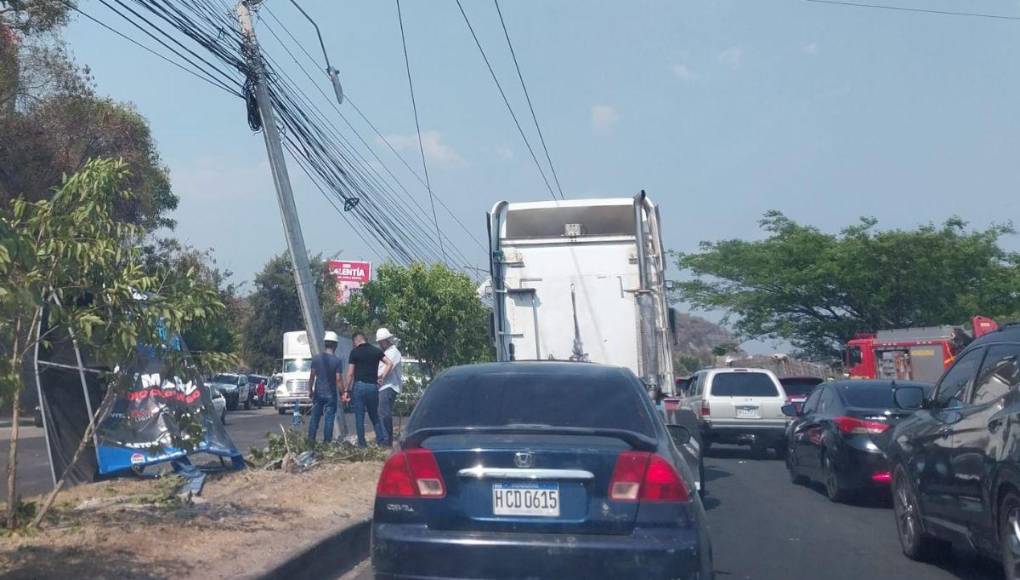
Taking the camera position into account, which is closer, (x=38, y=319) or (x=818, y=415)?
(x=38, y=319)

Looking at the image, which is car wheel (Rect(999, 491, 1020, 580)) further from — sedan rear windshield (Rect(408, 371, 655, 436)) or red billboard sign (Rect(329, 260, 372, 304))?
red billboard sign (Rect(329, 260, 372, 304))

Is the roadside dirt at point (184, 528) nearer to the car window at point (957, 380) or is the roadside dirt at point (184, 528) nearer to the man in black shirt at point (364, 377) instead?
the man in black shirt at point (364, 377)

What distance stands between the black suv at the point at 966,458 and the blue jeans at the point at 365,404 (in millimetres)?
7384

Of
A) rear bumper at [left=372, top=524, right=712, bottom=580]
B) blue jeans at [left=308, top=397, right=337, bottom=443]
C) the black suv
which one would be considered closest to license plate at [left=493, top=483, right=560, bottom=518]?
rear bumper at [left=372, top=524, right=712, bottom=580]

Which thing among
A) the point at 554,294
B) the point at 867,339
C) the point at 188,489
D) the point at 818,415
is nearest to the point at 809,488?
the point at 818,415

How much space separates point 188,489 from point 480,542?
5.15m

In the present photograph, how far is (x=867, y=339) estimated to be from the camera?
30.8 meters

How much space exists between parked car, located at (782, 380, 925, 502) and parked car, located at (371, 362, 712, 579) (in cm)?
626

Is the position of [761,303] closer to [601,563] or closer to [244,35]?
[244,35]

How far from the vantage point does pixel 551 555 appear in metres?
5.39

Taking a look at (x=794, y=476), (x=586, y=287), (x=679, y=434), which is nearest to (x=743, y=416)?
(x=794, y=476)

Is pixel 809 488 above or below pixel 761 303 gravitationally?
below

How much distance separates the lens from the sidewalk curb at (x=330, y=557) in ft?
23.7

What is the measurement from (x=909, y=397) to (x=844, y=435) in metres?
3.42
